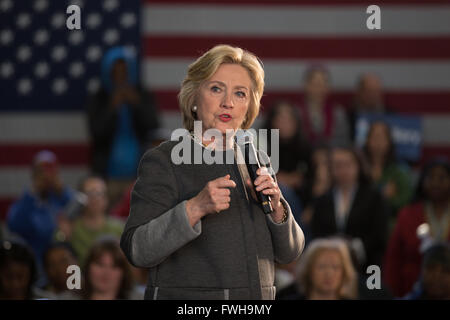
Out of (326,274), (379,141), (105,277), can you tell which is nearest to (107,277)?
(105,277)

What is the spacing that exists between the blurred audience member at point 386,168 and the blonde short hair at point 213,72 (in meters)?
3.15

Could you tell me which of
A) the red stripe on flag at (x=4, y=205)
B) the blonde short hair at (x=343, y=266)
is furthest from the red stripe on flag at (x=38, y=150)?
the blonde short hair at (x=343, y=266)

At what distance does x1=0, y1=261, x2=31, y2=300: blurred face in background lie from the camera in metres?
3.17

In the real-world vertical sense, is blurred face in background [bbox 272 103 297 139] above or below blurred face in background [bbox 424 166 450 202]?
above

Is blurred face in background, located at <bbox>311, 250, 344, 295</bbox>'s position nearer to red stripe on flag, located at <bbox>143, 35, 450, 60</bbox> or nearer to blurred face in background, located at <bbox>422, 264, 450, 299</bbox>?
blurred face in background, located at <bbox>422, 264, 450, 299</bbox>

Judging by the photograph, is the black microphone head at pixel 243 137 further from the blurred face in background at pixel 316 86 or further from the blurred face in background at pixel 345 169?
the blurred face in background at pixel 316 86

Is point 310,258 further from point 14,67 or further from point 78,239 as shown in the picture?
point 14,67

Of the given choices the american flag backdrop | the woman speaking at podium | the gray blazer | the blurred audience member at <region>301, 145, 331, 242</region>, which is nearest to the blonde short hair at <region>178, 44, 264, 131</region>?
the woman speaking at podium

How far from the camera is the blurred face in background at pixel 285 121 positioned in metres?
4.95

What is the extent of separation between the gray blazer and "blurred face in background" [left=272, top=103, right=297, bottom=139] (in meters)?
3.11

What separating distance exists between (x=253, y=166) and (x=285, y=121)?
320 cm

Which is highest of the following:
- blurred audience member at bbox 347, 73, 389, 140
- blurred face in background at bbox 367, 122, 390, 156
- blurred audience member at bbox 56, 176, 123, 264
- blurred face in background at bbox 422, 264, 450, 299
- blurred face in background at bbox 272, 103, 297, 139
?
blurred audience member at bbox 347, 73, 389, 140

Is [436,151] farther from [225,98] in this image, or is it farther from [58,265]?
[225,98]

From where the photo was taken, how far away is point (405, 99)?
626 cm
